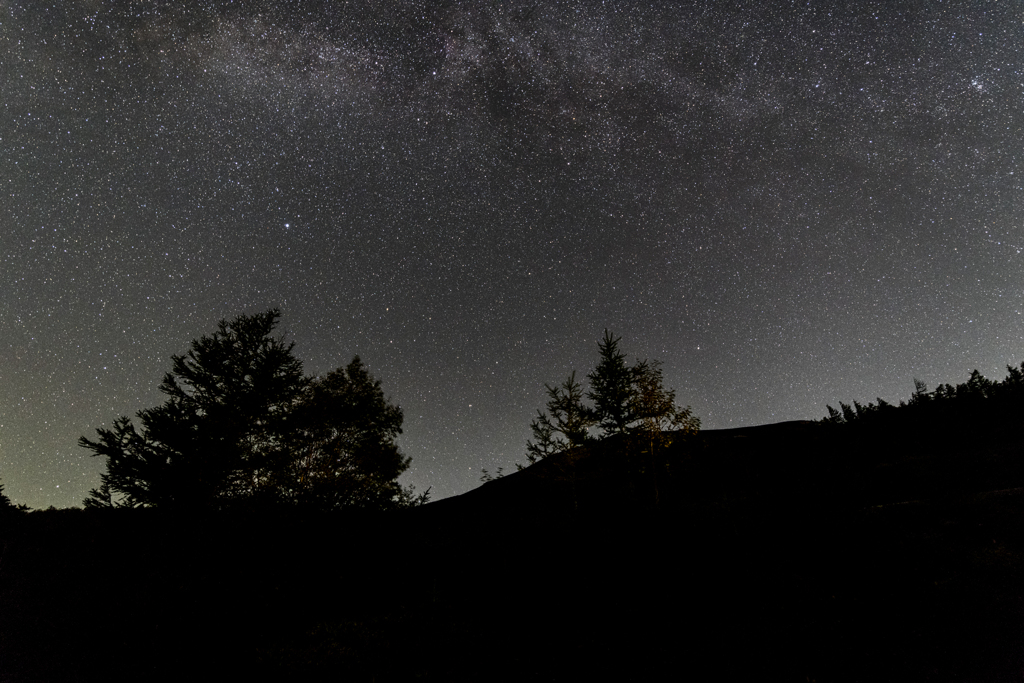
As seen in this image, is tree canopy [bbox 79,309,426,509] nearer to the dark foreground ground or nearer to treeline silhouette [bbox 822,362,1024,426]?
the dark foreground ground

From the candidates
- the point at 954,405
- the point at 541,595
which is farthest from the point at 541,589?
the point at 954,405

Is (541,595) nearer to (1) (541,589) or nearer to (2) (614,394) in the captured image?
(1) (541,589)

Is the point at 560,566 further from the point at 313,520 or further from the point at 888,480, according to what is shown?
the point at 888,480

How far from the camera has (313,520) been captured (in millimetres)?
16469

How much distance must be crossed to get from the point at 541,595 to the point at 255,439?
1518cm

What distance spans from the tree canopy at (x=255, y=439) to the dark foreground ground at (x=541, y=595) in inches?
138

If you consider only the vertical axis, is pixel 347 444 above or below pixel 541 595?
above

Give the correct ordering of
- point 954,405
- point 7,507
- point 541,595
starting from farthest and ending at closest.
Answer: point 954,405 → point 7,507 → point 541,595

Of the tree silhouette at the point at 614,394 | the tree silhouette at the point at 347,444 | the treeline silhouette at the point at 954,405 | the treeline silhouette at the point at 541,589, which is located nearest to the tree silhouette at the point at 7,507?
the treeline silhouette at the point at 541,589

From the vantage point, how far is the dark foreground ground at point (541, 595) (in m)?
8.16

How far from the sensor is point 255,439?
2155cm

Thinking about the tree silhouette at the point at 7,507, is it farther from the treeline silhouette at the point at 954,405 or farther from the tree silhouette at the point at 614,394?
the treeline silhouette at the point at 954,405

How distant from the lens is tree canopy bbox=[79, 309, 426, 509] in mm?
18359

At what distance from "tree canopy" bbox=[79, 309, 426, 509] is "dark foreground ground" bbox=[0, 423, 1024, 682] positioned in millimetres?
3497
